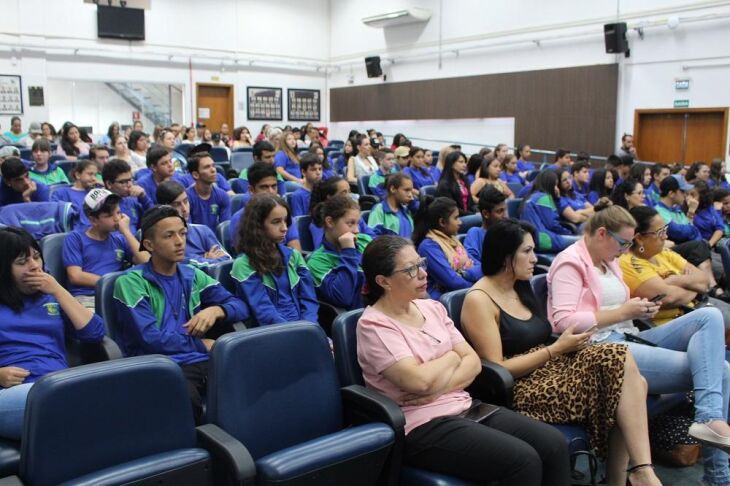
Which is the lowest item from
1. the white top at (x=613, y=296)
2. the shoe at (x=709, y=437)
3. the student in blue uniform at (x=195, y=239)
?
the shoe at (x=709, y=437)

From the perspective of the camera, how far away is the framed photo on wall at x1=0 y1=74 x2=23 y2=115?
40.3 feet

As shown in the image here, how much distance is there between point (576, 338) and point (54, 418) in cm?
180

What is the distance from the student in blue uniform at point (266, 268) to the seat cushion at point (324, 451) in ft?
3.32

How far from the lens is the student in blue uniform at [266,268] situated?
2824mm

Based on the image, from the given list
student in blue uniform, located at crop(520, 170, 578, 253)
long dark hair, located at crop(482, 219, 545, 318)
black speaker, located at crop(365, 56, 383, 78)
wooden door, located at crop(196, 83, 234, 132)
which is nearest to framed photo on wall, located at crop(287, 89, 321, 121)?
wooden door, located at crop(196, 83, 234, 132)

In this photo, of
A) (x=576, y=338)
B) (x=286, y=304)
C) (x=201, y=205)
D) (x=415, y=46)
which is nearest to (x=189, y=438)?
(x=286, y=304)

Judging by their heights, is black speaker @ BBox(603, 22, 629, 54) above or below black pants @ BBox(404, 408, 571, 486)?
above

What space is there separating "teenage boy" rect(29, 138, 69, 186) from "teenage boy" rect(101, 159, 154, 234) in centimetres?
178

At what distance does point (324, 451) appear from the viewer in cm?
181

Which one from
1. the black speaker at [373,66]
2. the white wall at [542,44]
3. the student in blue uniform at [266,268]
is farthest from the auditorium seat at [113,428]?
the black speaker at [373,66]

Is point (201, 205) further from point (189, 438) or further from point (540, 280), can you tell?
point (189, 438)

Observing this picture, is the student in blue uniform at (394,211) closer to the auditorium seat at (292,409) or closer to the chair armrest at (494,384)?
the chair armrest at (494,384)

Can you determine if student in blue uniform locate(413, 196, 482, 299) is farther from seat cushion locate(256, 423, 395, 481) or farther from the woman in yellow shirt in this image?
seat cushion locate(256, 423, 395, 481)

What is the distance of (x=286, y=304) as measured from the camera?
116 inches
